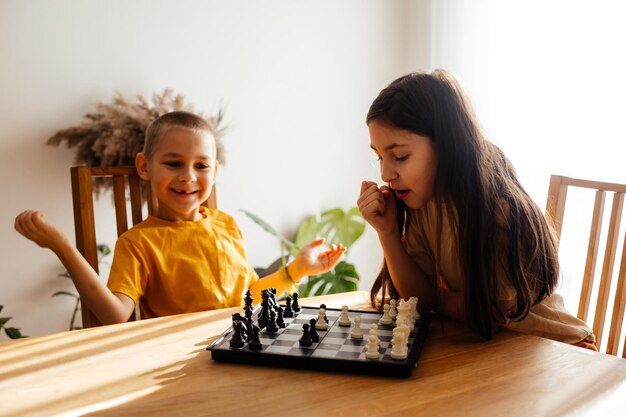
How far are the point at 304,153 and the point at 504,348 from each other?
2129mm

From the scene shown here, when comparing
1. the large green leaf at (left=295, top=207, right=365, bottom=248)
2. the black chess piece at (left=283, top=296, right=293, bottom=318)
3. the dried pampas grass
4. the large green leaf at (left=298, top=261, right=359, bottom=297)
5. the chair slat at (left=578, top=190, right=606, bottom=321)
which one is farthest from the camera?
the large green leaf at (left=295, top=207, right=365, bottom=248)

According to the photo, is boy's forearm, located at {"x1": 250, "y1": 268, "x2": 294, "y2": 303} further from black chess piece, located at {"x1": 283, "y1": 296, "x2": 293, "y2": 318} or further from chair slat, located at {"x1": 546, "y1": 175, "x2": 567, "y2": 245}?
chair slat, located at {"x1": 546, "y1": 175, "x2": 567, "y2": 245}

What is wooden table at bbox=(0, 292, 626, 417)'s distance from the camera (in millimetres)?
978

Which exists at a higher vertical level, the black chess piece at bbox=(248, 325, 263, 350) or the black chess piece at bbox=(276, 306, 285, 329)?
the black chess piece at bbox=(248, 325, 263, 350)

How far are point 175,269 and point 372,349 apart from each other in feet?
2.77

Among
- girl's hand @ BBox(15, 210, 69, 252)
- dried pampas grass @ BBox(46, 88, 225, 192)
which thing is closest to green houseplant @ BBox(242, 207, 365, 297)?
dried pampas grass @ BBox(46, 88, 225, 192)

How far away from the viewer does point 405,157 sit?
1.43 metres

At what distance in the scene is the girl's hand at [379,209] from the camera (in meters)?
1.57

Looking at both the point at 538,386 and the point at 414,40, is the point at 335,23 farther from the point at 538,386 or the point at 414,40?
the point at 538,386

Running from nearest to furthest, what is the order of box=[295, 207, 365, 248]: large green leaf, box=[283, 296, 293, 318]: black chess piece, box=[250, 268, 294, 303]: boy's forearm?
1. box=[283, 296, 293, 318]: black chess piece
2. box=[250, 268, 294, 303]: boy's forearm
3. box=[295, 207, 365, 248]: large green leaf

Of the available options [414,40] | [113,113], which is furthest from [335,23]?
[113,113]

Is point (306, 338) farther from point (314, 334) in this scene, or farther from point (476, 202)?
point (476, 202)

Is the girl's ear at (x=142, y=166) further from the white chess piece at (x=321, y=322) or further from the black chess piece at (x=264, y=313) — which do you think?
the white chess piece at (x=321, y=322)

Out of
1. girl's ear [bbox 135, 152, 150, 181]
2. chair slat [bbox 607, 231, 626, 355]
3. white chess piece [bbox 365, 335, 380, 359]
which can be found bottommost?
chair slat [bbox 607, 231, 626, 355]
